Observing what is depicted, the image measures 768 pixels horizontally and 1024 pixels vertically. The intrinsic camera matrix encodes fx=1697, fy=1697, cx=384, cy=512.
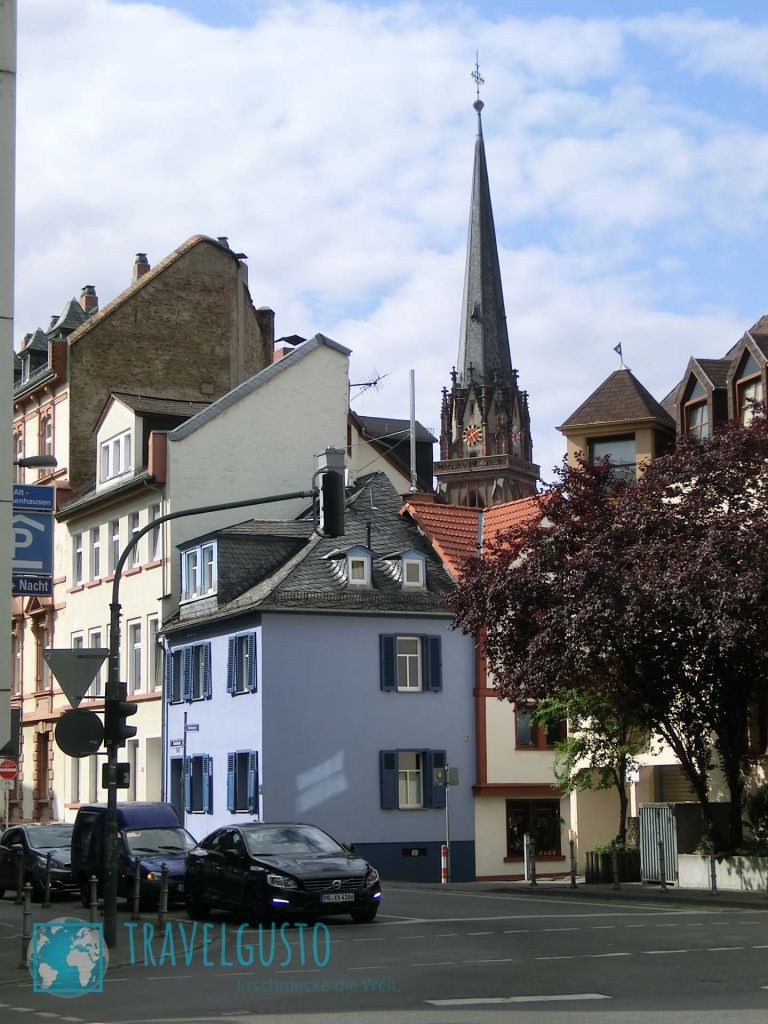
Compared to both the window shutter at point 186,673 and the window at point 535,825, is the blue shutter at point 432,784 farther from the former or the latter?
the window shutter at point 186,673

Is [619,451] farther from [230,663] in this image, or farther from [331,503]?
[331,503]

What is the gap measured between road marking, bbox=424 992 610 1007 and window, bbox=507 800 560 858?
3400 centimetres

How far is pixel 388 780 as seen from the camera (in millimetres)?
46844

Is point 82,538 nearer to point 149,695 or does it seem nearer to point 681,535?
point 149,695

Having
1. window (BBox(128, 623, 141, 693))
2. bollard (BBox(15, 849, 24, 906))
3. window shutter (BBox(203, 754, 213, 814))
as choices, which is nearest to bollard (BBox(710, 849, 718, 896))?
bollard (BBox(15, 849, 24, 906))

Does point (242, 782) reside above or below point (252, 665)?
below

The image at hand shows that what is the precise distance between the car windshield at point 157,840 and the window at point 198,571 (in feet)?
66.8

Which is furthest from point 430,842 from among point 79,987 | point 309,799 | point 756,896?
point 79,987

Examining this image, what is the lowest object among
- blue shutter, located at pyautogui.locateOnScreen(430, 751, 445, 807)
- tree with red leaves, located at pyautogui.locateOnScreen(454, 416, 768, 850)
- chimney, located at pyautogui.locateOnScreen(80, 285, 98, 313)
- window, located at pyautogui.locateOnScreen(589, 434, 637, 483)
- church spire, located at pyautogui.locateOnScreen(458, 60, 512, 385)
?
blue shutter, located at pyautogui.locateOnScreen(430, 751, 445, 807)

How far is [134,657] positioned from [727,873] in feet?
93.0

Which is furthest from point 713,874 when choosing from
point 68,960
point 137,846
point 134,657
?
point 134,657

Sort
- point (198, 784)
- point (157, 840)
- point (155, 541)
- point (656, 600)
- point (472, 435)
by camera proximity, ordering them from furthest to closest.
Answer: point (472, 435), point (155, 541), point (198, 784), point (656, 600), point (157, 840)

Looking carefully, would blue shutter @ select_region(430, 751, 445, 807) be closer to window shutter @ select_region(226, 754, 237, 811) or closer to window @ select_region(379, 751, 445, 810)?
window @ select_region(379, 751, 445, 810)

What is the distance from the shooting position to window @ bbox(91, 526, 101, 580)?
58719 mm
